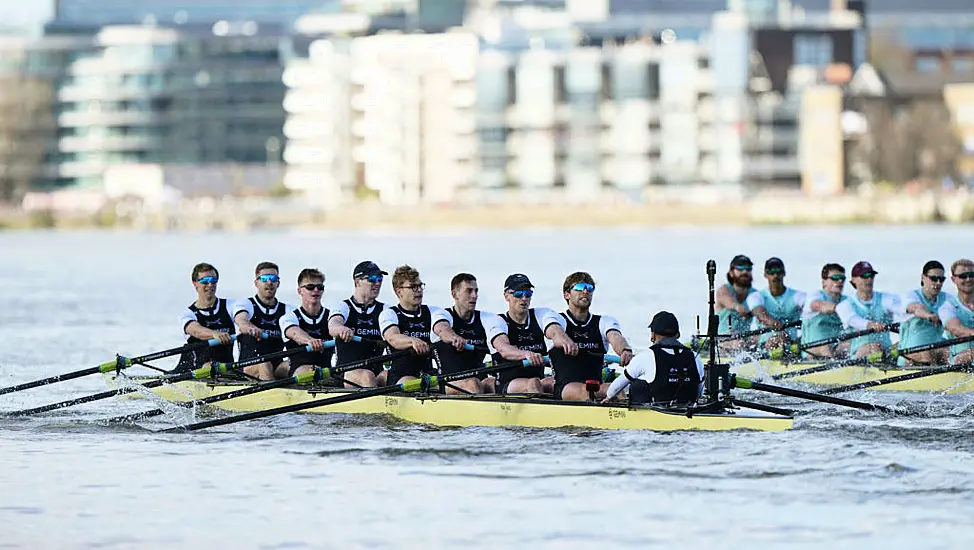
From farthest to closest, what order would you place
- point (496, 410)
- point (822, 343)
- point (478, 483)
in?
point (822, 343) < point (496, 410) < point (478, 483)

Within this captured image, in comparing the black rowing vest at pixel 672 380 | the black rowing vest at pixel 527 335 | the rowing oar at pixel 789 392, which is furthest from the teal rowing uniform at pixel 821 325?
the black rowing vest at pixel 672 380

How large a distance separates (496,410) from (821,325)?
5.46 metres

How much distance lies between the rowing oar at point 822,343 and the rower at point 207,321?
5.59m

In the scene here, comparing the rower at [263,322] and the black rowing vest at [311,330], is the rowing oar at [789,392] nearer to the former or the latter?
the black rowing vest at [311,330]

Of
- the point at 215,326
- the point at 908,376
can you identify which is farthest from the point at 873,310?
the point at 215,326

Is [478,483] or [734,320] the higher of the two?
[734,320]

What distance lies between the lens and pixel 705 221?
111188 millimetres

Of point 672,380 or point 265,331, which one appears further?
point 265,331

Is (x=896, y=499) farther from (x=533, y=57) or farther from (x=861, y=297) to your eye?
(x=533, y=57)

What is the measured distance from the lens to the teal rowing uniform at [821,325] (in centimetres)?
2089

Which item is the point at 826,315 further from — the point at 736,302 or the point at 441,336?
the point at 441,336

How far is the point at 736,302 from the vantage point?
21.7 m

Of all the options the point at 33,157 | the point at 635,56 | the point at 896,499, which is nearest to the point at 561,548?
the point at 896,499

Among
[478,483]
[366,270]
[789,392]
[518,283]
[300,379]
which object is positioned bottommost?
[478,483]
